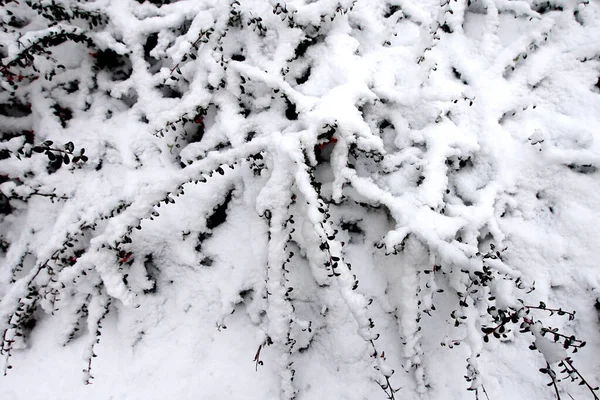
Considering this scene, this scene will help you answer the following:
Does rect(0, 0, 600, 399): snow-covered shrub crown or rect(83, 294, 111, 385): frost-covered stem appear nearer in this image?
rect(0, 0, 600, 399): snow-covered shrub crown

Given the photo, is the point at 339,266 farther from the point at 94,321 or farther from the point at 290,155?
the point at 94,321

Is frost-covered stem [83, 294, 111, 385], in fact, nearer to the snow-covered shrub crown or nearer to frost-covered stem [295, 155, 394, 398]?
the snow-covered shrub crown

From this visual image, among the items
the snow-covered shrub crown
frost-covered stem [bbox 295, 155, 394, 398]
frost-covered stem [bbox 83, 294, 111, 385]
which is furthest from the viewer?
frost-covered stem [bbox 83, 294, 111, 385]

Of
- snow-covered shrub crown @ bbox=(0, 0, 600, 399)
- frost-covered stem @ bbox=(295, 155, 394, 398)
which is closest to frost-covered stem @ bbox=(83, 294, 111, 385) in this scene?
snow-covered shrub crown @ bbox=(0, 0, 600, 399)

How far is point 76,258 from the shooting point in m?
2.38

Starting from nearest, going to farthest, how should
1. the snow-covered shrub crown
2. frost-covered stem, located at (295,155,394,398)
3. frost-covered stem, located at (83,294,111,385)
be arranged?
frost-covered stem, located at (295,155,394,398) → the snow-covered shrub crown → frost-covered stem, located at (83,294,111,385)

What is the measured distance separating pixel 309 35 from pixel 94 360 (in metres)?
2.87

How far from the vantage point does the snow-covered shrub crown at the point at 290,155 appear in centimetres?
217

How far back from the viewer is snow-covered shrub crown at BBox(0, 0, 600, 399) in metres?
2.17

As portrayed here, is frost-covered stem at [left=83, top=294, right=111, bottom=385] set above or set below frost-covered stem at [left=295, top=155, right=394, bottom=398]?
below

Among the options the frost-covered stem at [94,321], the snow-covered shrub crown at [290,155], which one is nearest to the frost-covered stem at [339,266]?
the snow-covered shrub crown at [290,155]

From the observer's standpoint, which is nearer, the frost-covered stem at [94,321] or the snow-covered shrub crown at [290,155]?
the snow-covered shrub crown at [290,155]

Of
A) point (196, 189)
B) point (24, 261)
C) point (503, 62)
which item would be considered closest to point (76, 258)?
point (24, 261)

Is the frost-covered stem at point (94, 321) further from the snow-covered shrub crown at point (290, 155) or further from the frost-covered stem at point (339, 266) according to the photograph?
the frost-covered stem at point (339, 266)
